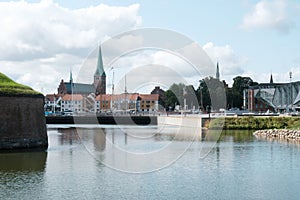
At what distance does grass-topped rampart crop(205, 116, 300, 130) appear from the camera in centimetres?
5579

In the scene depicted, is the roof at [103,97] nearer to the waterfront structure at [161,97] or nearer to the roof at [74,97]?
the roof at [74,97]

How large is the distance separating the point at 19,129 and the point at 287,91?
68.6 m

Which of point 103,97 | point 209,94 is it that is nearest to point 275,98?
point 209,94

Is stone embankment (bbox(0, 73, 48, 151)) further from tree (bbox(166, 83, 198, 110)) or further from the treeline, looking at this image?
tree (bbox(166, 83, 198, 110))

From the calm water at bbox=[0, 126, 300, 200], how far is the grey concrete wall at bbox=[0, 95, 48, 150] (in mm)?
2320

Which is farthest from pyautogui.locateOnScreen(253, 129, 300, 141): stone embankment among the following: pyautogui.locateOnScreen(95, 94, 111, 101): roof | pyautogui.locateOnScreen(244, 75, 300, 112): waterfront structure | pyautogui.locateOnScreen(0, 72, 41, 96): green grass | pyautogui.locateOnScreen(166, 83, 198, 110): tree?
pyautogui.locateOnScreen(95, 94, 111, 101): roof

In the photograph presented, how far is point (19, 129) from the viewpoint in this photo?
111 ft

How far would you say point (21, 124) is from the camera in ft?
112

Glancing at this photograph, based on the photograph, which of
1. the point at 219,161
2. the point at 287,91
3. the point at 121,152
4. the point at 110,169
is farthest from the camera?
the point at 287,91

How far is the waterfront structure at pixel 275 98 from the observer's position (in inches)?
3541

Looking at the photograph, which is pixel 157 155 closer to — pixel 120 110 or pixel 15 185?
pixel 15 185

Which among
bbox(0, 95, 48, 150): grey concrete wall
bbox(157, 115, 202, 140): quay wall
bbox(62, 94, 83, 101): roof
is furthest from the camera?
bbox(62, 94, 83, 101): roof

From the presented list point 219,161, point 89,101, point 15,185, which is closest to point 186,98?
point 89,101

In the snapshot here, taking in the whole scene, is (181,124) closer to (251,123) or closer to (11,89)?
(251,123)
